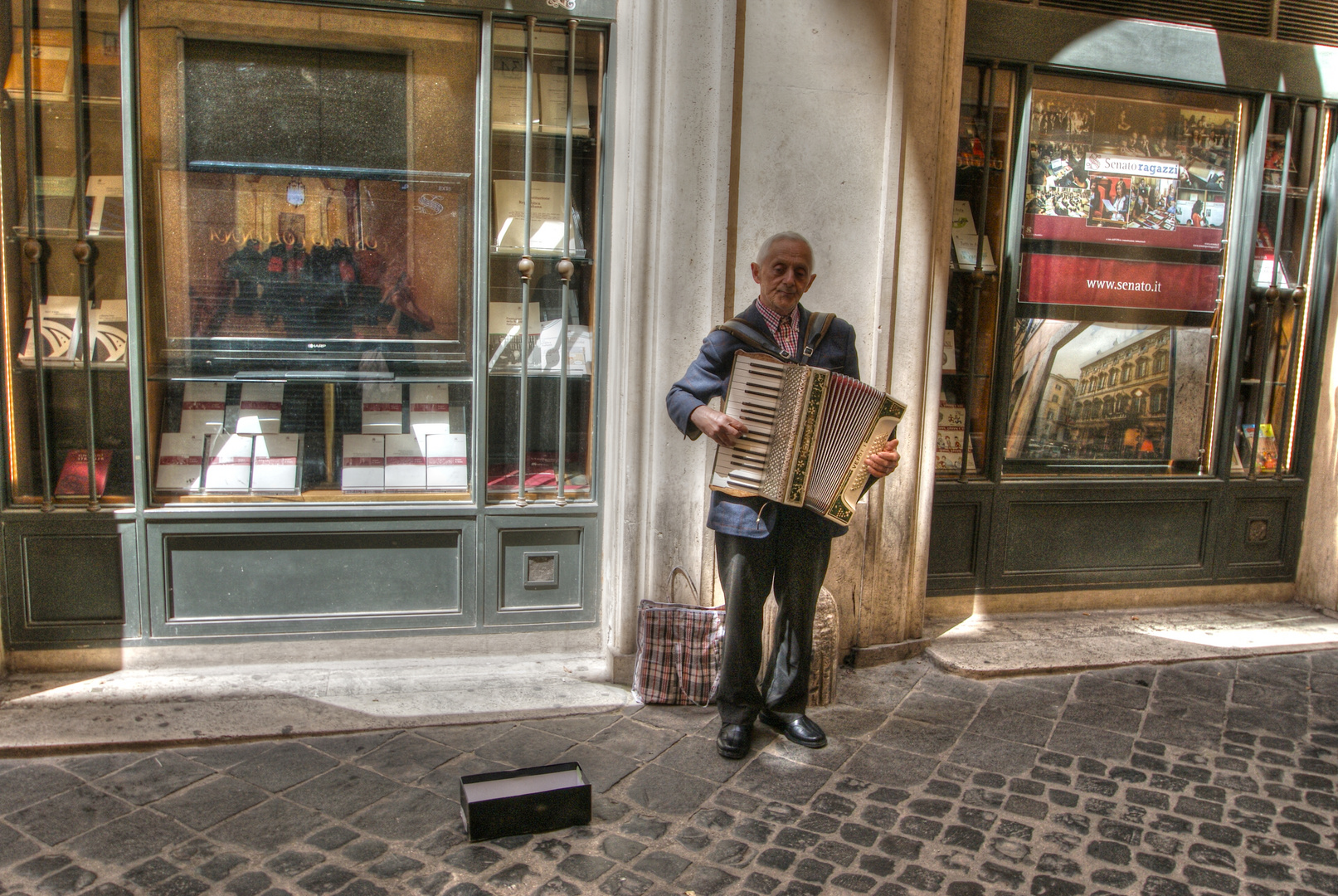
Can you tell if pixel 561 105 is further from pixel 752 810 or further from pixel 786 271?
pixel 752 810

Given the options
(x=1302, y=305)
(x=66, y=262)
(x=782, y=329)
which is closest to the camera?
(x=782, y=329)

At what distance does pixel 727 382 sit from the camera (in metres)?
3.54

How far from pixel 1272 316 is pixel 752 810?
4.53 meters

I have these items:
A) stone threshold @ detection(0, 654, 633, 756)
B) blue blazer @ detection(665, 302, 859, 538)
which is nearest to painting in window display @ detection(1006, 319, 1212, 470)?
blue blazer @ detection(665, 302, 859, 538)

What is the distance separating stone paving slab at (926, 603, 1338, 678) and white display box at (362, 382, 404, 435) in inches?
114

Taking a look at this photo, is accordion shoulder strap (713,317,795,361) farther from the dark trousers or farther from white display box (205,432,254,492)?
white display box (205,432,254,492)

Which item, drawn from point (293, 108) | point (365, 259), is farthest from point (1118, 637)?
point (293, 108)

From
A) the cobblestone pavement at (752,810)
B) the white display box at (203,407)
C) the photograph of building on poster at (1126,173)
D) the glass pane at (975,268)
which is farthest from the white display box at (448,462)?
the photograph of building on poster at (1126,173)

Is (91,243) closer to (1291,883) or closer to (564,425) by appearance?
(564,425)

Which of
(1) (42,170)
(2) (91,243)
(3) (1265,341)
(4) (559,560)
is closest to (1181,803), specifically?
(4) (559,560)

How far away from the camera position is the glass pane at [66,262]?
13.4 ft

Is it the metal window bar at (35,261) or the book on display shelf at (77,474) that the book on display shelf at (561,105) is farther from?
the book on display shelf at (77,474)

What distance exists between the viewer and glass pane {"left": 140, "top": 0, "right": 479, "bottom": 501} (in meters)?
4.30

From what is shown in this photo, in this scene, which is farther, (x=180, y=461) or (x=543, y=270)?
(x=543, y=270)
